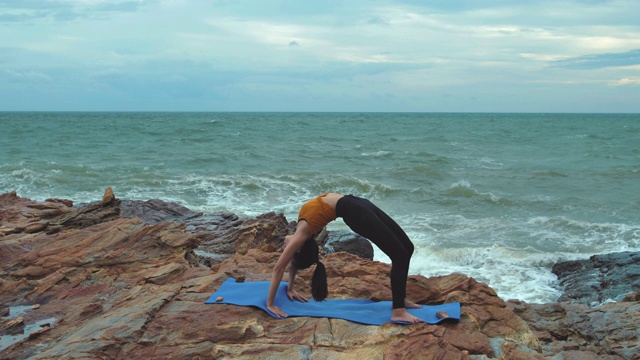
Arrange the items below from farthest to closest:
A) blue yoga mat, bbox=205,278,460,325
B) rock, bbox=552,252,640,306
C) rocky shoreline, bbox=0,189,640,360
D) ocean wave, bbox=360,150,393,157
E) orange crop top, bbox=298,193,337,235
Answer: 1. ocean wave, bbox=360,150,393,157
2. rock, bbox=552,252,640,306
3. orange crop top, bbox=298,193,337,235
4. blue yoga mat, bbox=205,278,460,325
5. rocky shoreline, bbox=0,189,640,360

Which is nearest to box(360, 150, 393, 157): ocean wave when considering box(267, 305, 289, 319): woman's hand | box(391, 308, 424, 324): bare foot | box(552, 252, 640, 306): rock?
box(552, 252, 640, 306): rock

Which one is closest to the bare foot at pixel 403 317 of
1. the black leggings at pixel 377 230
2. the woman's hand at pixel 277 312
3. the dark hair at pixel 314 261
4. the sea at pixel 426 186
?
the black leggings at pixel 377 230

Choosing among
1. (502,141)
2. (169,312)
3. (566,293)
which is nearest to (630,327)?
(566,293)

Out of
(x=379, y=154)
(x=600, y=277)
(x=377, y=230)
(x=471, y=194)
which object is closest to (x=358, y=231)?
(x=377, y=230)

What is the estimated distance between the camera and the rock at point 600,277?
11.1 meters

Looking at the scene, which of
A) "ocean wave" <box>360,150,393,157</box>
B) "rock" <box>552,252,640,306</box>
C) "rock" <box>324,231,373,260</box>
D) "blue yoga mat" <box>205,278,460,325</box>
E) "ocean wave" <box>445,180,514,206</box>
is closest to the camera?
"blue yoga mat" <box>205,278,460,325</box>

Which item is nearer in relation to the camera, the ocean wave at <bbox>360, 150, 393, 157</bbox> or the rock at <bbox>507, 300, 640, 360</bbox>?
the rock at <bbox>507, 300, 640, 360</bbox>

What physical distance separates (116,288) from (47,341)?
1.43 m

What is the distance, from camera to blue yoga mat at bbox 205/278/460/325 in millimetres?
5805

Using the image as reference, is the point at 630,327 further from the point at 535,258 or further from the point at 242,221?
the point at 242,221

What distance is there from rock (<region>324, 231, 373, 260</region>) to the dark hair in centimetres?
649

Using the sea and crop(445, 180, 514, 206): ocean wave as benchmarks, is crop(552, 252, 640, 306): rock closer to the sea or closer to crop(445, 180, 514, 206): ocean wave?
the sea

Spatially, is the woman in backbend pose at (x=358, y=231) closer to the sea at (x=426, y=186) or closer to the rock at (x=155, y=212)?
the sea at (x=426, y=186)

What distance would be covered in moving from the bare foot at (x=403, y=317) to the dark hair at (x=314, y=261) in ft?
3.07
